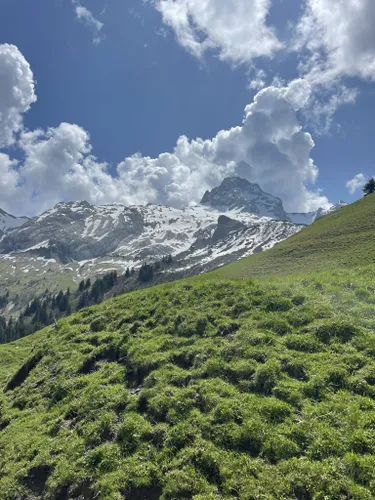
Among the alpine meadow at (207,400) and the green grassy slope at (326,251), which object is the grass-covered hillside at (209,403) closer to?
the alpine meadow at (207,400)

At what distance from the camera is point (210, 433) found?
13781 mm

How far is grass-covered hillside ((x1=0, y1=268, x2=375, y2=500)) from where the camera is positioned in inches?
469

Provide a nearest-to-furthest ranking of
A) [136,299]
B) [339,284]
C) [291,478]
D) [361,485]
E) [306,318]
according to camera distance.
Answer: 1. [361,485]
2. [291,478]
3. [306,318]
4. [339,284]
5. [136,299]

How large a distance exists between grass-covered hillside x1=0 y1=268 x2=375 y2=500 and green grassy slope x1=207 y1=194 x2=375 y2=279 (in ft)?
69.5

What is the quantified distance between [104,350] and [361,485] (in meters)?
16.2

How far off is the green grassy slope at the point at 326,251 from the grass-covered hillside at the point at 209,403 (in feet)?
69.5

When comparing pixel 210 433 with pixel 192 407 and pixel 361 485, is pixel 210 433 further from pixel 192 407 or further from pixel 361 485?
pixel 361 485

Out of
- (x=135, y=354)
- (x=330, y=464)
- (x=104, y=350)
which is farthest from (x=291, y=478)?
(x=104, y=350)

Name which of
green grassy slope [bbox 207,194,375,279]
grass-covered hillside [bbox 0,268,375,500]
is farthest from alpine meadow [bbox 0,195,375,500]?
green grassy slope [bbox 207,194,375,279]

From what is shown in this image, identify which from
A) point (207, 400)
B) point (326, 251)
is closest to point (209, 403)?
point (207, 400)

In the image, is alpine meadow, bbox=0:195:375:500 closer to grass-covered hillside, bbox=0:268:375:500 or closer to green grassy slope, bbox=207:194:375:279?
grass-covered hillside, bbox=0:268:375:500

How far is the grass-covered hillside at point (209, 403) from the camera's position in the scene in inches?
469

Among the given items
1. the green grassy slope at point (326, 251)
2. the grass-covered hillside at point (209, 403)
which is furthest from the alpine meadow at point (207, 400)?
the green grassy slope at point (326, 251)

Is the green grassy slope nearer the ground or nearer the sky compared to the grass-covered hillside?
nearer the sky
